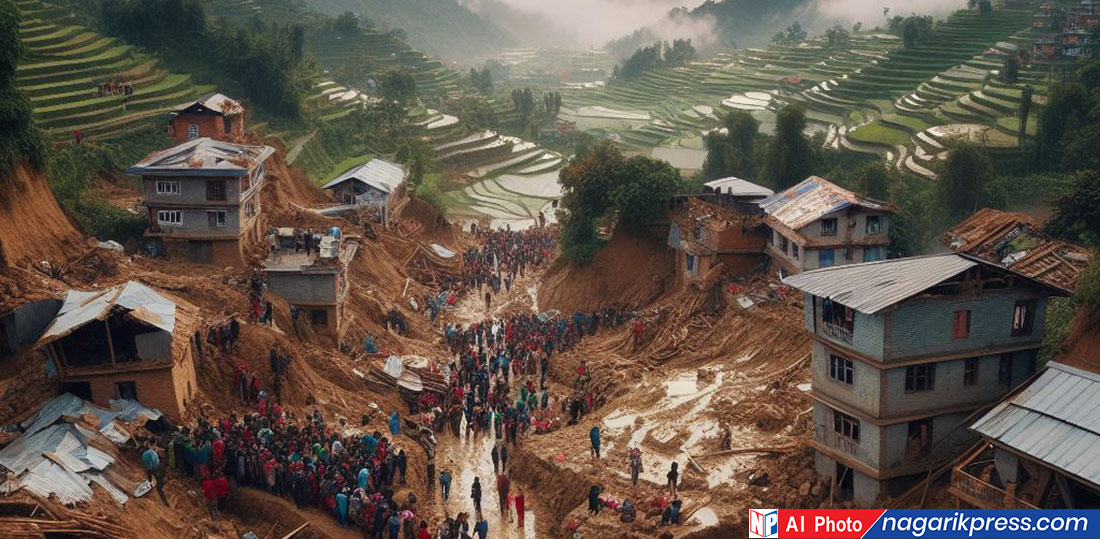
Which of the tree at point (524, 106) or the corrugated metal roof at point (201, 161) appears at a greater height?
the corrugated metal roof at point (201, 161)

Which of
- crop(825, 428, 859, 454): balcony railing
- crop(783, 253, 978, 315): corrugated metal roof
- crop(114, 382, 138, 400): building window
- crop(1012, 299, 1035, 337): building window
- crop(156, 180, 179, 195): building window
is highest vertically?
crop(156, 180, 179, 195): building window

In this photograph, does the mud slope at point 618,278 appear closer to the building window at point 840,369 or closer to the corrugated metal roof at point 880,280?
the corrugated metal roof at point 880,280

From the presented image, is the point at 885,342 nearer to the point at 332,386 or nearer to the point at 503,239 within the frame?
the point at 332,386

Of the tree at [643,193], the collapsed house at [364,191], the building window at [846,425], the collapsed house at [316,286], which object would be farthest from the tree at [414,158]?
the building window at [846,425]

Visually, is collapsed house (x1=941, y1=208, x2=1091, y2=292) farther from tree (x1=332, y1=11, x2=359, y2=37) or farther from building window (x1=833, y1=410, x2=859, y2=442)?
tree (x1=332, y1=11, x2=359, y2=37)

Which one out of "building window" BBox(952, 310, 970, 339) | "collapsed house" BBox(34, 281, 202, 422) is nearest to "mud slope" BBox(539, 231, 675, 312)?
"building window" BBox(952, 310, 970, 339)

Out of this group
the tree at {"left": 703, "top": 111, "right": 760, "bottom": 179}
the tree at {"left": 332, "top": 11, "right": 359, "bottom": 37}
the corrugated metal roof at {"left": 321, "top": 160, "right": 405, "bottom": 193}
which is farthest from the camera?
the tree at {"left": 332, "top": 11, "right": 359, "bottom": 37}

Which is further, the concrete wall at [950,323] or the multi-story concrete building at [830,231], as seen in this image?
the multi-story concrete building at [830,231]
